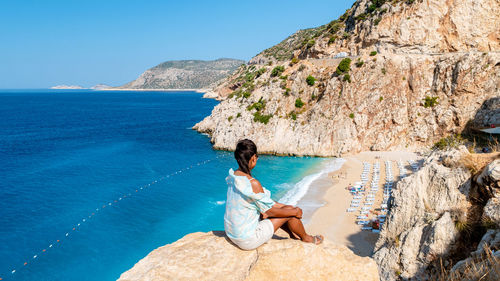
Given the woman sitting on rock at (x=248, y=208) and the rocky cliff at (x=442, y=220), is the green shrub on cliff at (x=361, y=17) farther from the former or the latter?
the woman sitting on rock at (x=248, y=208)

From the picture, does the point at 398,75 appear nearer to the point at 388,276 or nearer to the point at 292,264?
the point at 388,276

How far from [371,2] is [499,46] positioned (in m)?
20.0

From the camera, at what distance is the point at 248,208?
571 cm

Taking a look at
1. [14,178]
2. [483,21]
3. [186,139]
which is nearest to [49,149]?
[14,178]

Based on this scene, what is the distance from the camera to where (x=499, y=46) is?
45344 mm

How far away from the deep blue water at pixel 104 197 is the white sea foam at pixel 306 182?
826 millimetres

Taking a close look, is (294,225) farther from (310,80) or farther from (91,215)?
(310,80)

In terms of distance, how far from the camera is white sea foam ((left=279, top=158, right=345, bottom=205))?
91.5 ft

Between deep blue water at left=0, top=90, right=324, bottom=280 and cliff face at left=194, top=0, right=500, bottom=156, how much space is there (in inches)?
215

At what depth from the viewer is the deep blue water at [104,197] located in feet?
66.0

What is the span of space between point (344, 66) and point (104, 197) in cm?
3587

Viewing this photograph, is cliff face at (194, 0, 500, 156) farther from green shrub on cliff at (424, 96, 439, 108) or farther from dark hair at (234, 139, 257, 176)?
dark hair at (234, 139, 257, 176)

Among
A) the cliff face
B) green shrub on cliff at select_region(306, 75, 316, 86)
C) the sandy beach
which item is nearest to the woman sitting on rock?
the sandy beach

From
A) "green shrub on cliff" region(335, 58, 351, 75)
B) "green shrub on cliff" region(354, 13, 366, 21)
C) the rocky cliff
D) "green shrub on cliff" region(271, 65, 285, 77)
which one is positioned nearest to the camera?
the rocky cliff
